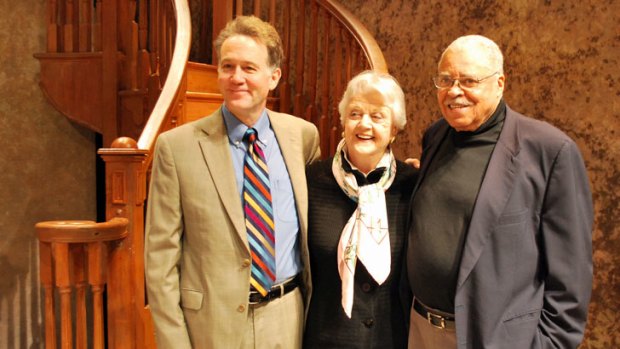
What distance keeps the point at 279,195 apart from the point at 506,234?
2.18 ft

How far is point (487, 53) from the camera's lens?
5.19 ft

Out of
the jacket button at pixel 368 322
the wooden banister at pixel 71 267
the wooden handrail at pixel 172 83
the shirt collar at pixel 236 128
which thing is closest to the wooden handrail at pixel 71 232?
the wooden banister at pixel 71 267

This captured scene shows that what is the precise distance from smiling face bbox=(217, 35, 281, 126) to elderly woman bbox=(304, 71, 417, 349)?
0.98 feet

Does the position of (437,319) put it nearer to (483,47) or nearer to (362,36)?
(483,47)

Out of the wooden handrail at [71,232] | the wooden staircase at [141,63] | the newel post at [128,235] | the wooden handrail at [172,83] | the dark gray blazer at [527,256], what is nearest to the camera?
the dark gray blazer at [527,256]

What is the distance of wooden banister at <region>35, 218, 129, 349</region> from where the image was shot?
6.35 feet

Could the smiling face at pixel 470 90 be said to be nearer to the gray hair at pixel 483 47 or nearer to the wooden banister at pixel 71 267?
the gray hair at pixel 483 47

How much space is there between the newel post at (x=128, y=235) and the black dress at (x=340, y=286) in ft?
2.77

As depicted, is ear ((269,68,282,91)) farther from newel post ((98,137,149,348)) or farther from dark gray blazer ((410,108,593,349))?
newel post ((98,137,149,348))

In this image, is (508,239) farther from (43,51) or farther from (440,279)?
(43,51)

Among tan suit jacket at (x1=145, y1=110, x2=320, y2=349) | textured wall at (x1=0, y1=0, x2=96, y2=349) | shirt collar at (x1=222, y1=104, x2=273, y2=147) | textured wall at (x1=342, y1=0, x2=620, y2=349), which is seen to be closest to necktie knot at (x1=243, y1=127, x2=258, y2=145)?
shirt collar at (x1=222, y1=104, x2=273, y2=147)

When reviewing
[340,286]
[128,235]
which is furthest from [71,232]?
[340,286]

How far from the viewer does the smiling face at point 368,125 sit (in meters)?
1.72

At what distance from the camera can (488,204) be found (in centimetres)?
151
